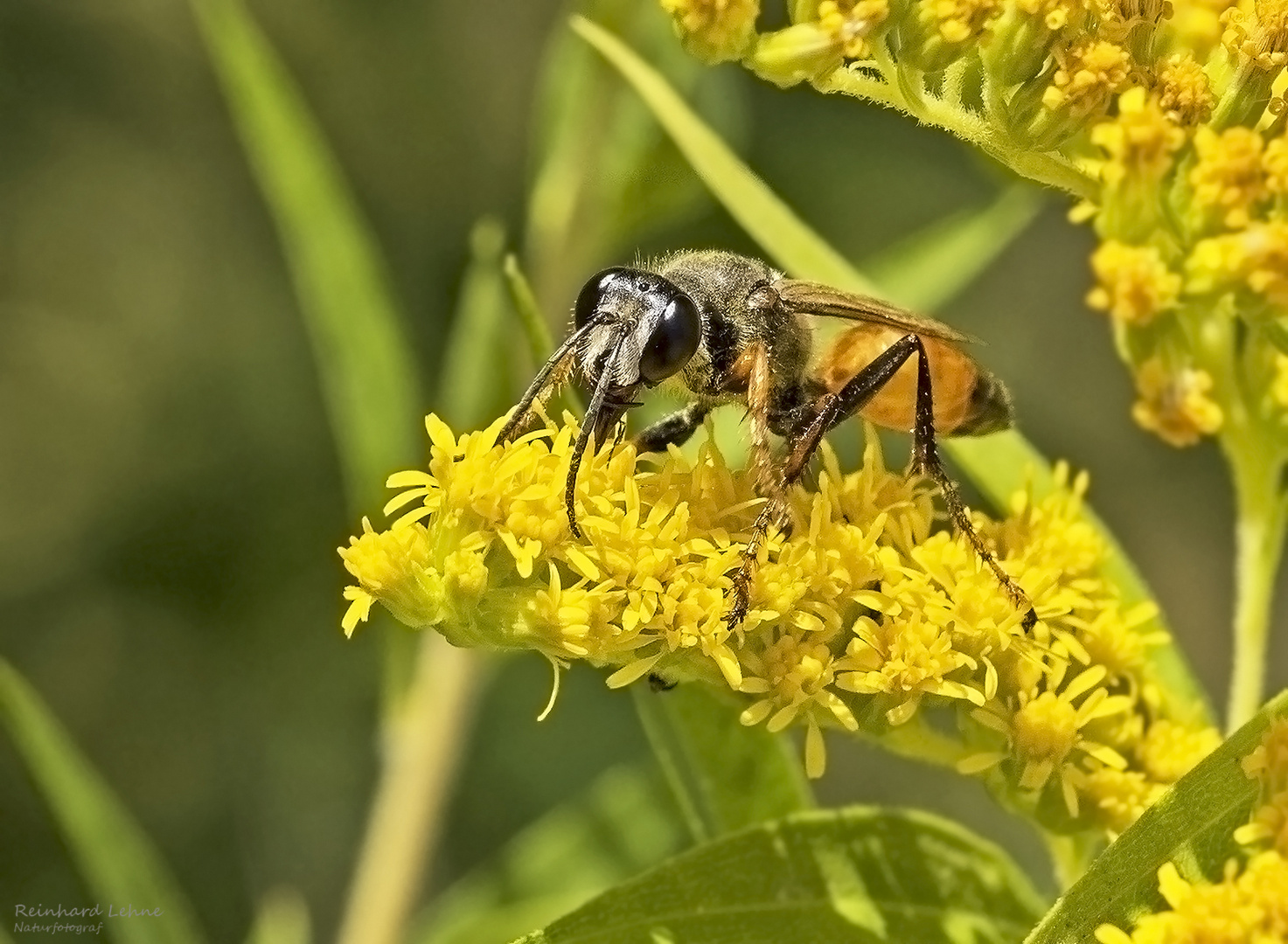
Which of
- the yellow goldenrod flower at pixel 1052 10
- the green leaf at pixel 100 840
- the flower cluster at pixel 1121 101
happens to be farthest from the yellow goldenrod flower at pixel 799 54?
the green leaf at pixel 100 840

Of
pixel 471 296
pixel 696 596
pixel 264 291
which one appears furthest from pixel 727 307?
pixel 264 291

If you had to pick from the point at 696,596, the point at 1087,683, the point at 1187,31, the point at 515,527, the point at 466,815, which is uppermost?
the point at 466,815

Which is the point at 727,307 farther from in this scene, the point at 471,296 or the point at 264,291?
the point at 264,291

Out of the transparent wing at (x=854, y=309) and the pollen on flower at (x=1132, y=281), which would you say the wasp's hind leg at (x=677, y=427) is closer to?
the transparent wing at (x=854, y=309)

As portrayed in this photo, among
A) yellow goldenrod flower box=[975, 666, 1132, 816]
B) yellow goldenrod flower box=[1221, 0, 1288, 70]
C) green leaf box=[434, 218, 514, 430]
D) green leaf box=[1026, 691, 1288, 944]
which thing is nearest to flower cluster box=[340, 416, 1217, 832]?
yellow goldenrod flower box=[975, 666, 1132, 816]

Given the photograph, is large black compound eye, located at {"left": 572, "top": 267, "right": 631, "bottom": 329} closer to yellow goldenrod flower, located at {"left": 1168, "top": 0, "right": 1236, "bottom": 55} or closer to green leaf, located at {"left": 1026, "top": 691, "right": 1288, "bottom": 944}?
yellow goldenrod flower, located at {"left": 1168, "top": 0, "right": 1236, "bottom": 55}

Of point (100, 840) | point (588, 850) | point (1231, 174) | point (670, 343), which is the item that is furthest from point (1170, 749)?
point (100, 840)
